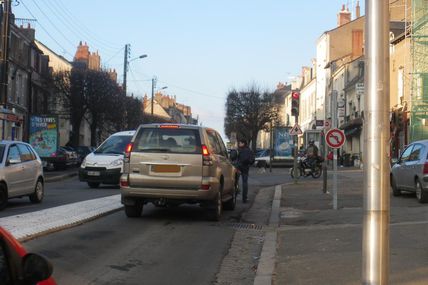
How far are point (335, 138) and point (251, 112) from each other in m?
52.6

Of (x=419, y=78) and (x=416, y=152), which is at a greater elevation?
(x=419, y=78)

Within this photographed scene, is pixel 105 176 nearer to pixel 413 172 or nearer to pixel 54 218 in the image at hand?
pixel 54 218

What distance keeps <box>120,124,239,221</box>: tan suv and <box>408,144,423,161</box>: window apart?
636cm

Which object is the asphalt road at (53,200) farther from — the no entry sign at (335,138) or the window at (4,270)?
the window at (4,270)

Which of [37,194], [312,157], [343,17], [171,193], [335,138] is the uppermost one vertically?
[343,17]

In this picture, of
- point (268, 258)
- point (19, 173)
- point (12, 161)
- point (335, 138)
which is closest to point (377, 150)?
point (268, 258)

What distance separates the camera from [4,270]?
2719 millimetres

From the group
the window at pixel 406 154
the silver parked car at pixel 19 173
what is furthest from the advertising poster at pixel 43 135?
the window at pixel 406 154

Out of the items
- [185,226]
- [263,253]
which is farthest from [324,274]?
[185,226]

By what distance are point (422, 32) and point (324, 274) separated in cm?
2816

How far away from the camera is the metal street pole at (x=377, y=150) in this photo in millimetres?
4246

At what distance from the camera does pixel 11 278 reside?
272 cm

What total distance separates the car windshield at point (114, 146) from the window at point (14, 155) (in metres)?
6.27

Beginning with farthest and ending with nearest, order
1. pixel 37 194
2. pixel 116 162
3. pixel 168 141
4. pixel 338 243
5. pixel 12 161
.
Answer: pixel 116 162, pixel 37 194, pixel 12 161, pixel 168 141, pixel 338 243
